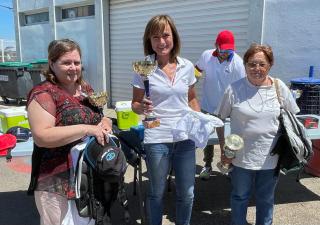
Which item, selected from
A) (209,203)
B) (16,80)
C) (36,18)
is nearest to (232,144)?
(209,203)

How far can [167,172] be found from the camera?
248 centimetres

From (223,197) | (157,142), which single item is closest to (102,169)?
(157,142)

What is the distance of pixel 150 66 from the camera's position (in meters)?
2.30

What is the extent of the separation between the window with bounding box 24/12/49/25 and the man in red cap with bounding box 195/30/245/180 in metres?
10.0

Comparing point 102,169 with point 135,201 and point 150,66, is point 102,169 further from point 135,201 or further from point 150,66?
point 135,201

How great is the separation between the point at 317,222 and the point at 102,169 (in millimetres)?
2549

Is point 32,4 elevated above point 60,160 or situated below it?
above

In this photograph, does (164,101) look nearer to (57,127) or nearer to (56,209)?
(57,127)

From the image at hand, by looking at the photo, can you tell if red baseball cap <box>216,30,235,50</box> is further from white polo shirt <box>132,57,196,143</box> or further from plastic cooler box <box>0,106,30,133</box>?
plastic cooler box <box>0,106,30,133</box>

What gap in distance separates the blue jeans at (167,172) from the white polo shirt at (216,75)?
1.20 meters

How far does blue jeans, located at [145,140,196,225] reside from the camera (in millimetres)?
2391

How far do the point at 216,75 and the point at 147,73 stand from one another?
150 cm

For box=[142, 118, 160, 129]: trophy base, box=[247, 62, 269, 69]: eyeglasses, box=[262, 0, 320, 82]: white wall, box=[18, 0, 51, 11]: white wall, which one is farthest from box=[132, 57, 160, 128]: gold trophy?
box=[18, 0, 51, 11]: white wall

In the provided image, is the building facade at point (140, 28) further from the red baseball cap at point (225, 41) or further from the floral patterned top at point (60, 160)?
the floral patterned top at point (60, 160)
